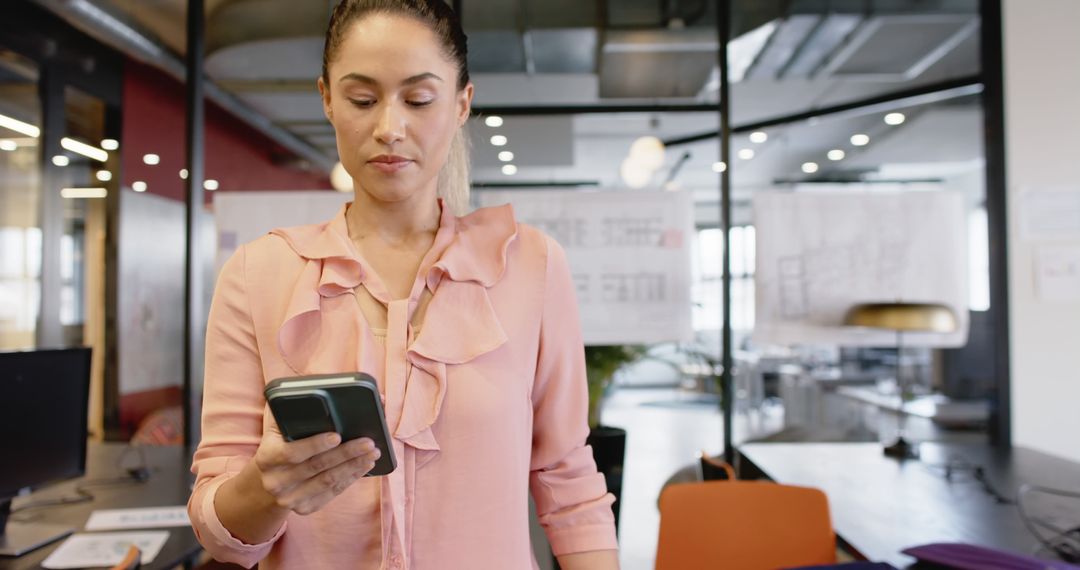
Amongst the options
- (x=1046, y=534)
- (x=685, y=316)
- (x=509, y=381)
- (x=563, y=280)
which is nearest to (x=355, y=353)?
(x=509, y=381)

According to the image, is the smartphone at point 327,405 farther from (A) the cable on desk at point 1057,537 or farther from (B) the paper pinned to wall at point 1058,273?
(B) the paper pinned to wall at point 1058,273

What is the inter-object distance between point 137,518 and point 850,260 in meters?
2.92

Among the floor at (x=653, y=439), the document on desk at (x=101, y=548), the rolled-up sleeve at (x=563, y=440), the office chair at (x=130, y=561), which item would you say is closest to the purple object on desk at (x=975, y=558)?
the rolled-up sleeve at (x=563, y=440)

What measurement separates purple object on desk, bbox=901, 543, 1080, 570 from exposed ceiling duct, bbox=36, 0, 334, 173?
2.89m

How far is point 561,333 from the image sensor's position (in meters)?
1.05

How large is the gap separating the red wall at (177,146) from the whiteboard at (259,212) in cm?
12

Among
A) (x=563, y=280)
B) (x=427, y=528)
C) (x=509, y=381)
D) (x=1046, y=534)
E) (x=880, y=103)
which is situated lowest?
(x=1046, y=534)

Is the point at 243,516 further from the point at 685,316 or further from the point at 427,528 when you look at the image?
the point at 685,316

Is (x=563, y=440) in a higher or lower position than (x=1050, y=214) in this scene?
lower

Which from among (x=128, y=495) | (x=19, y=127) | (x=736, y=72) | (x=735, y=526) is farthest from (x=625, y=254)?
(x=19, y=127)

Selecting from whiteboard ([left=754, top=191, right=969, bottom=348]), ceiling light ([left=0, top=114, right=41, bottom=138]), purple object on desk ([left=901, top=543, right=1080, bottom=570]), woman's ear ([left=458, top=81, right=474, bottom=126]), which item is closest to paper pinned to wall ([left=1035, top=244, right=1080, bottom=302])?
whiteboard ([left=754, top=191, right=969, bottom=348])

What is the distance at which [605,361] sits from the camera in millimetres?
3168

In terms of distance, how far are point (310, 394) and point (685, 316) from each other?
8.99 feet

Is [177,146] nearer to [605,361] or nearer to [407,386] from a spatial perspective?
[605,361]
